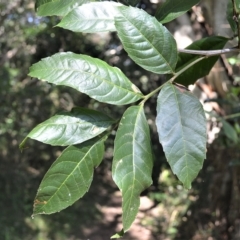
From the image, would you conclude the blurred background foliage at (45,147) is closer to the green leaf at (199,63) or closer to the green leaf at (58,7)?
the green leaf at (199,63)

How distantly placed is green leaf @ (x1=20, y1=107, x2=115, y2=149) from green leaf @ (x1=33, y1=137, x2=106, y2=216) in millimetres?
16

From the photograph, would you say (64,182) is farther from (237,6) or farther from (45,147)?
(45,147)

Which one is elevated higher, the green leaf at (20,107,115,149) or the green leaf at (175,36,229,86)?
the green leaf at (20,107,115,149)

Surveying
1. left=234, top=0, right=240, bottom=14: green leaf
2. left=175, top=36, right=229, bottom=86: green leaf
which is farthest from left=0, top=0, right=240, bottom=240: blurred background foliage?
left=234, top=0, right=240, bottom=14: green leaf

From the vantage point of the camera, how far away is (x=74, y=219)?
4.37m

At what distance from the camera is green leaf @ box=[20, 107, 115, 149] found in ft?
1.60

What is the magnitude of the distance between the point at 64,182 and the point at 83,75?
0.44 feet

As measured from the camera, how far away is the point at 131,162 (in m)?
0.48

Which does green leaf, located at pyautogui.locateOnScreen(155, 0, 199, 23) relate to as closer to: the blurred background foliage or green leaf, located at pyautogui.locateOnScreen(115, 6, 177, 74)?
green leaf, located at pyautogui.locateOnScreen(115, 6, 177, 74)

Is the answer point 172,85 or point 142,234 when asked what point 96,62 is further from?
point 142,234

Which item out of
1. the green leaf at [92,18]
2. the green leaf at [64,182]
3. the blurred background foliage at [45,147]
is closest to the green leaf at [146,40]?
the green leaf at [92,18]

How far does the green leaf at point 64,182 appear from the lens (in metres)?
0.48

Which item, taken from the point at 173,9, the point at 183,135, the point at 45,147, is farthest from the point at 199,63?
the point at 45,147

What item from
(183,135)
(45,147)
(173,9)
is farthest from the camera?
(45,147)
